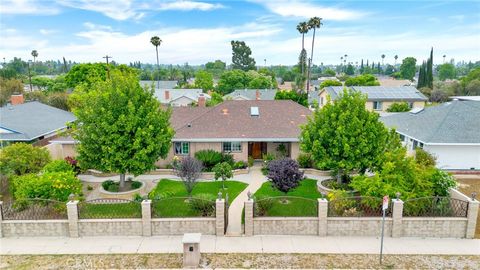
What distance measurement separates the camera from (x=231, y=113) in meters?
→ 26.6

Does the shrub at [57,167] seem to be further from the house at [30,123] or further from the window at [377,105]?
the window at [377,105]

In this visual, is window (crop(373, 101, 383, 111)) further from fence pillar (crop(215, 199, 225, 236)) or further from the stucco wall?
the stucco wall

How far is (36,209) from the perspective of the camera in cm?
1426

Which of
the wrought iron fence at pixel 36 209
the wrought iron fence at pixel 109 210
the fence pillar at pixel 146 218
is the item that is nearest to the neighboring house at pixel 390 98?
the wrought iron fence at pixel 109 210

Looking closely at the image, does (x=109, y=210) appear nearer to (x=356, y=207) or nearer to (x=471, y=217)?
(x=356, y=207)

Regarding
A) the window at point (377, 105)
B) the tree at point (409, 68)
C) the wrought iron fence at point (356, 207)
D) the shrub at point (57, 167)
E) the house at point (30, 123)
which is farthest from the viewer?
the tree at point (409, 68)

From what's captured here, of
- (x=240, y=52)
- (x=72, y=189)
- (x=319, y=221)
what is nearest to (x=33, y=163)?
(x=72, y=189)

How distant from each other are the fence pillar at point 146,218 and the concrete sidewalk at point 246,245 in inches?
11.0

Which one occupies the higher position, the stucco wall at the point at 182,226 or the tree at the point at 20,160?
the tree at the point at 20,160

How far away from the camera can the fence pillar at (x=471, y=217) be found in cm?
1335

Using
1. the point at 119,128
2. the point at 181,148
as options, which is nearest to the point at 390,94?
the point at 181,148

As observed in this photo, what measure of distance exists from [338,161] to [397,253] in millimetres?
6089

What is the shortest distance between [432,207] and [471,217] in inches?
54.4

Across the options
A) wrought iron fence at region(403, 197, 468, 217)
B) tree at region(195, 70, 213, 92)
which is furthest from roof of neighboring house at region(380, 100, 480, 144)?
tree at region(195, 70, 213, 92)
